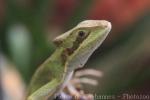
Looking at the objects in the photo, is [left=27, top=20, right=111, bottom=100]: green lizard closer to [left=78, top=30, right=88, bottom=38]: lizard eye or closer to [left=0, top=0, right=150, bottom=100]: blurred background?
[left=78, top=30, right=88, bottom=38]: lizard eye

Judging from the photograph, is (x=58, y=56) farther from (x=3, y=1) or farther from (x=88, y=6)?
(x=3, y=1)

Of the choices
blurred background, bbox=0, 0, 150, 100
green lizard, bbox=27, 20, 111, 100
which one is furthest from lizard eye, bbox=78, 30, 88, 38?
blurred background, bbox=0, 0, 150, 100

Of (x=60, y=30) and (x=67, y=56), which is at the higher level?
(x=67, y=56)

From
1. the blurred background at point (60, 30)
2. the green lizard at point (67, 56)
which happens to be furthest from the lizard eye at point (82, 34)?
the blurred background at point (60, 30)

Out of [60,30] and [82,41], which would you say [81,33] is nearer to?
[82,41]

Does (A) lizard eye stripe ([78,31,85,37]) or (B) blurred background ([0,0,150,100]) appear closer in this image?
(A) lizard eye stripe ([78,31,85,37])

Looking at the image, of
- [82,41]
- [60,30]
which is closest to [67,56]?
[82,41]

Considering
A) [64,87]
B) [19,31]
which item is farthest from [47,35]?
[64,87]
